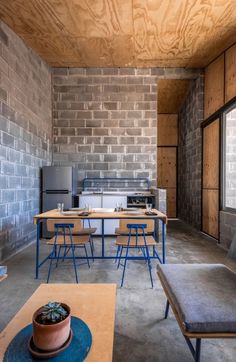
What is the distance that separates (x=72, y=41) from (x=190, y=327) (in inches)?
176

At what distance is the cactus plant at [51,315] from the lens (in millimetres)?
870

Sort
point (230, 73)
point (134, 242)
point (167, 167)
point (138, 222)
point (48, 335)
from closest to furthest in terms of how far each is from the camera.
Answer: point (48, 335)
point (138, 222)
point (134, 242)
point (230, 73)
point (167, 167)

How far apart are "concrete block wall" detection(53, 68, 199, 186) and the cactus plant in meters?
4.32

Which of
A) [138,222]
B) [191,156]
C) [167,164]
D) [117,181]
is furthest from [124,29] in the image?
[167,164]

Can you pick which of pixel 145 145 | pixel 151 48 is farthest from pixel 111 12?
pixel 145 145

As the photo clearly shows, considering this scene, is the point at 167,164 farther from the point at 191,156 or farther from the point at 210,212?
the point at 210,212

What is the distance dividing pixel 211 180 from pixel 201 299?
3.61 m

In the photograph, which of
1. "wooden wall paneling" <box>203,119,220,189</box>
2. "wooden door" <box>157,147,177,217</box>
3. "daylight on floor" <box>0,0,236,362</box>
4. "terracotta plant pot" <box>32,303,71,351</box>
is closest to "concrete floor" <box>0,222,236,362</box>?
"daylight on floor" <box>0,0,236,362</box>

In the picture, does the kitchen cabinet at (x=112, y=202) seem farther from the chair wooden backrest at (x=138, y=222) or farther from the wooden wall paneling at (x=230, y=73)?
the wooden wall paneling at (x=230, y=73)

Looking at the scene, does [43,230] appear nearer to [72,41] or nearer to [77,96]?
[77,96]

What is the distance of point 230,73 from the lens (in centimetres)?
379

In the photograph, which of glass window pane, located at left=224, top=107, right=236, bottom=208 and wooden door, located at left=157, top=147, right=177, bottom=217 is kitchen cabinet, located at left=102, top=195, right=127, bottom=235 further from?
wooden door, located at left=157, top=147, right=177, bottom=217

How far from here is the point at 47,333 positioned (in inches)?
33.0

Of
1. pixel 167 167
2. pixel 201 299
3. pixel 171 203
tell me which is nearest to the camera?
pixel 201 299
